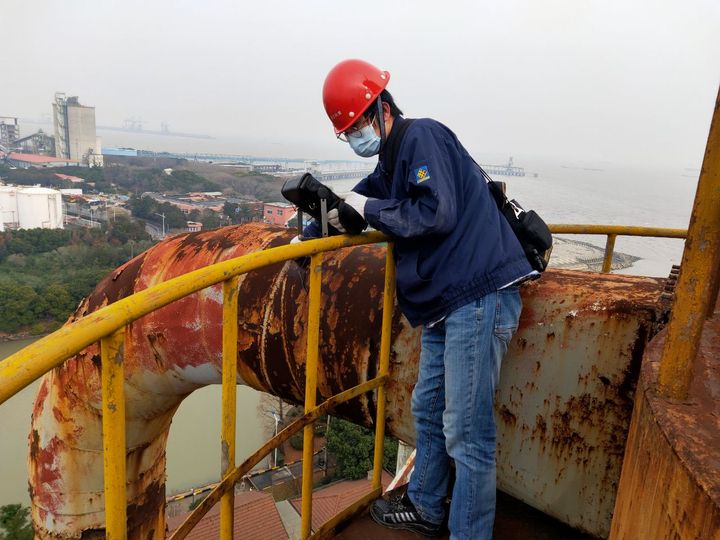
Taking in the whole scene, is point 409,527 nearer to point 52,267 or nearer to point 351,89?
point 351,89

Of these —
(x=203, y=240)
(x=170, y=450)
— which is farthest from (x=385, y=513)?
(x=170, y=450)

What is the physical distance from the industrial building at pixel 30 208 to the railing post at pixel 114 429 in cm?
5632

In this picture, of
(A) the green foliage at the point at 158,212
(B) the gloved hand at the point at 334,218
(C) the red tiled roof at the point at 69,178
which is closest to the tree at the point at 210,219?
(A) the green foliage at the point at 158,212

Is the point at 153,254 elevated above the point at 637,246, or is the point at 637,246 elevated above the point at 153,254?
the point at 153,254

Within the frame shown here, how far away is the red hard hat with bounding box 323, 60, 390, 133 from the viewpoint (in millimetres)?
1964

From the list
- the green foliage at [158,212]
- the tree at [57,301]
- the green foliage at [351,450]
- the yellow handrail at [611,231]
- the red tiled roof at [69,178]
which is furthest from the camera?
the red tiled roof at [69,178]

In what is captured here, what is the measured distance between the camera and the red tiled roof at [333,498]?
12408 millimetres

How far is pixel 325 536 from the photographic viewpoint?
6.89ft

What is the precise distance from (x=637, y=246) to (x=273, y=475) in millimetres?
22188

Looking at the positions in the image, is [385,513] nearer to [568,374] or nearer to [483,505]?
[483,505]

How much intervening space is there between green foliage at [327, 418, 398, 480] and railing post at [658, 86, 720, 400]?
54.2ft

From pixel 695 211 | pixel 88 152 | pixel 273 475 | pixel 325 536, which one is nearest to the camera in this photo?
pixel 695 211

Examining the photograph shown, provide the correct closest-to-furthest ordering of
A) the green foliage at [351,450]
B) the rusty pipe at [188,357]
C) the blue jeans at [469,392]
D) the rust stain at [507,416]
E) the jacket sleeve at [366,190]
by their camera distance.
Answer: the blue jeans at [469,392] < the jacket sleeve at [366,190] < the rust stain at [507,416] < the rusty pipe at [188,357] < the green foliage at [351,450]

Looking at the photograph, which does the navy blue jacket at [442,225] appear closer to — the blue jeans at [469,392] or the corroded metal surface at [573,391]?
the blue jeans at [469,392]
